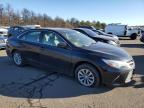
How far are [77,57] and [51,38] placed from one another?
4.37 feet

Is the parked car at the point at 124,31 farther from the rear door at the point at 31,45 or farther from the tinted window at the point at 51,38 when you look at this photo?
the tinted window at the point at 51,38

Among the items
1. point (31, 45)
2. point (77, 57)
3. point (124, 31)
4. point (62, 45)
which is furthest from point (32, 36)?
point (124, 31)

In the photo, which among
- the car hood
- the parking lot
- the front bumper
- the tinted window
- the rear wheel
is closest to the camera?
the parking lot

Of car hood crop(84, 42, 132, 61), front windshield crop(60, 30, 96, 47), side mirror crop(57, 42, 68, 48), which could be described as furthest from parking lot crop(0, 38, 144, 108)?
front windshield crop(60, 30, 96, 47)

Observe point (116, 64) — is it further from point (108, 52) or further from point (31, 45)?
point (31, 45)

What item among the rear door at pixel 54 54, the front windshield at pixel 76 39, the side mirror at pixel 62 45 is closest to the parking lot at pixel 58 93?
the rear door at pixel 54 54

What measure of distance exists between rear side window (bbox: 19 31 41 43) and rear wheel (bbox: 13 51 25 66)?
0.59 m

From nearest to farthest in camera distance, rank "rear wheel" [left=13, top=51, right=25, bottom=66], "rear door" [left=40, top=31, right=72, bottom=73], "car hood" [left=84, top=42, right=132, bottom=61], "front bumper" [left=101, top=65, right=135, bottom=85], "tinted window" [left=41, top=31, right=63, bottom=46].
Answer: "front bumper" [left=101, top=65, right=135, bottom=85], "car hood" [left=84, top=42, right=132, bottom=61], "rear door" [left=40, top=31, right=72, bottom=73], "tinted window" [left=41, top=31, right=63, bottom=46], "rear wheel" [left=13, top=51, right=25, bottom=66]

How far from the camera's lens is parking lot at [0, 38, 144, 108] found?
16.8ft

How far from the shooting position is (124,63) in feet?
20.0

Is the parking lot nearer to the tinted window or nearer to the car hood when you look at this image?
the car hood

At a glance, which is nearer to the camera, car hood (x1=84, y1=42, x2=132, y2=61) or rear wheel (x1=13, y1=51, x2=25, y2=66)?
car hood (x1=84, y1=42, x2=132, y2=61)

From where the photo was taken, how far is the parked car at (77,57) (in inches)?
237

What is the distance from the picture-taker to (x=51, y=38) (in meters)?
7.34
